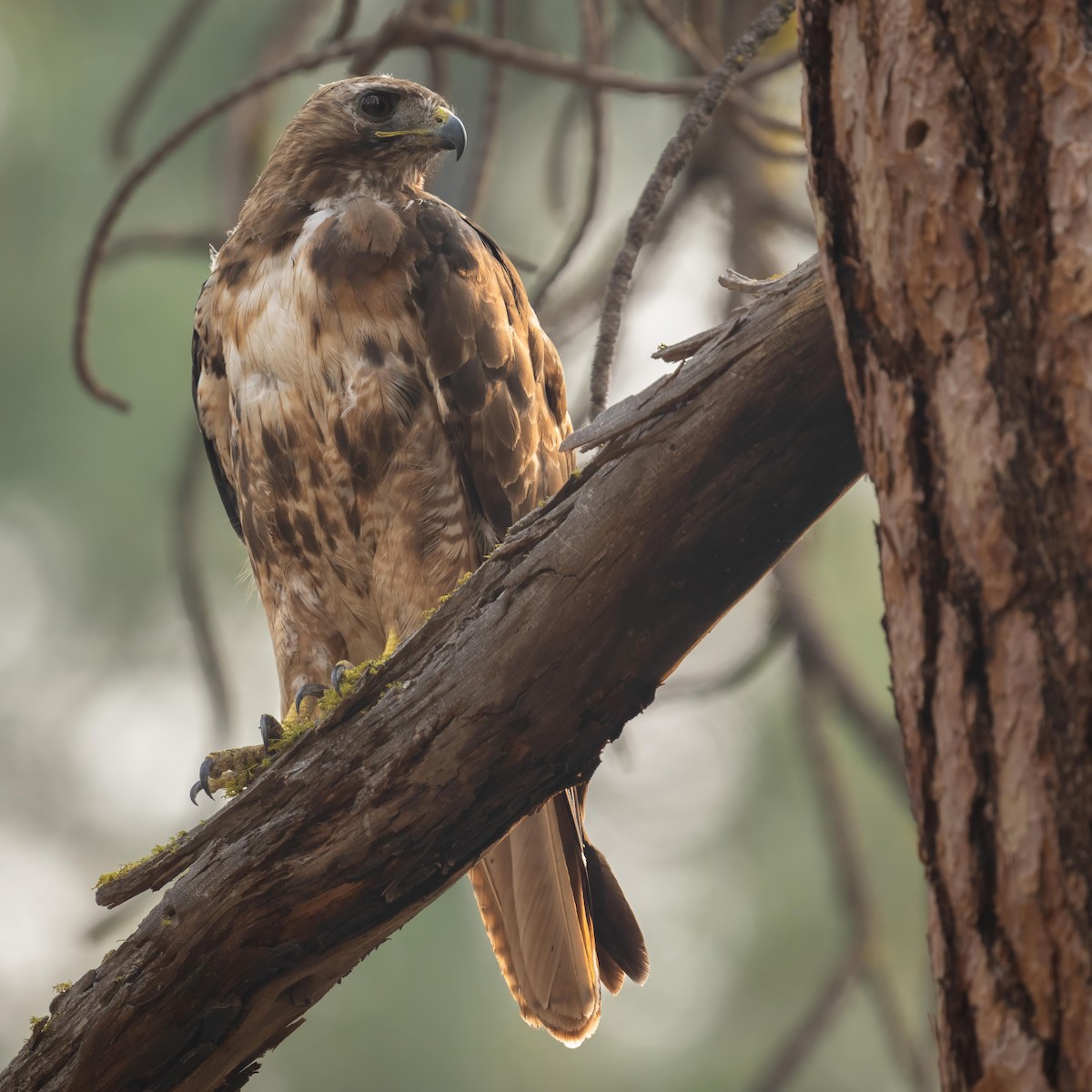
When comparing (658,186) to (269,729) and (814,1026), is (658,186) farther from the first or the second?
(814,1026)

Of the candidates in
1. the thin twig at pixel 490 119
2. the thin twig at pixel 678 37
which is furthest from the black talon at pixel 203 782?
the thin twig at pixel 678 37

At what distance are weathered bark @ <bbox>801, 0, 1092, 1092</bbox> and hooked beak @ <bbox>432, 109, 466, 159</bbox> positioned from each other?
2.74 metres

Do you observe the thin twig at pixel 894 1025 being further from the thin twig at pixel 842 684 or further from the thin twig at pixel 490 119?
the thin twig at pixel 490 119

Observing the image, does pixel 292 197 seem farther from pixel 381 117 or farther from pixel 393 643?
pixel 393 643

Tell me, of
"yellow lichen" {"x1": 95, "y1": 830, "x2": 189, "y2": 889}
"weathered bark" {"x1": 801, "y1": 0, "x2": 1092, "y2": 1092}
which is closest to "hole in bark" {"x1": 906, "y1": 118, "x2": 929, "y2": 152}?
"weathered bark" {"x1": 801, "y1": 0, "x2": 1092, "y2": 1092}

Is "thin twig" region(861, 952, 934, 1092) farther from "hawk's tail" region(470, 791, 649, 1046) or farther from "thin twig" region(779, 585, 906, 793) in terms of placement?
"hawk's tail" region(470, 791, 649, 1046)

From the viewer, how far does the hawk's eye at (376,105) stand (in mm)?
4367

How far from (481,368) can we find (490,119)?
1.07m

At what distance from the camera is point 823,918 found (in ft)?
39.1

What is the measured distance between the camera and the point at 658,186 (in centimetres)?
299

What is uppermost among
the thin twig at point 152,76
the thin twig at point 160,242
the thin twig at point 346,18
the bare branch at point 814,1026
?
the thin twig at point 152,76

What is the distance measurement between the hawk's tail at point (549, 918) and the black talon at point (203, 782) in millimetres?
771

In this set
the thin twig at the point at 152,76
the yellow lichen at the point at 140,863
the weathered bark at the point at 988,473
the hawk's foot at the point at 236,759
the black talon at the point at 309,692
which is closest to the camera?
Answer: the weathered bark at the point at 988,473

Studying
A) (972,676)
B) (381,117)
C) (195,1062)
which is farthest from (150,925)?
(381,117)
